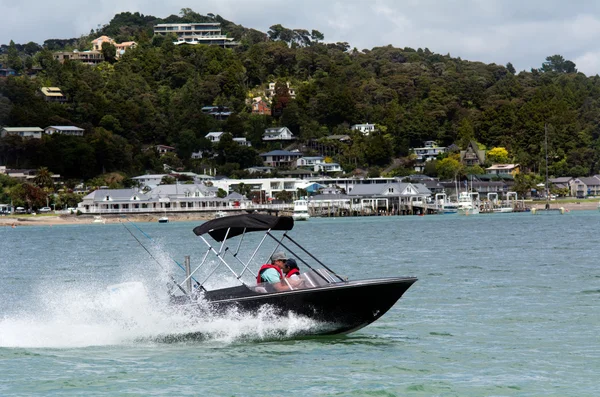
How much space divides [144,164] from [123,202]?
27889mm

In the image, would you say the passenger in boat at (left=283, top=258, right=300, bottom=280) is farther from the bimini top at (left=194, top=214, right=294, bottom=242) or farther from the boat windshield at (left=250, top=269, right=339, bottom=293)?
the bimini top at (left=194, top=214, right=294, bottom=242)

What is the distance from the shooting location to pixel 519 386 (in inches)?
545

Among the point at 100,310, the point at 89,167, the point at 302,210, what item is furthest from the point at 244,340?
the point at 89,167

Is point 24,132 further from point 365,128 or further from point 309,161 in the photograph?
point 365,128

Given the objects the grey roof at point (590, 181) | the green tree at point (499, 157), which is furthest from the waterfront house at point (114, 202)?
the grey roof at point (590, 181)

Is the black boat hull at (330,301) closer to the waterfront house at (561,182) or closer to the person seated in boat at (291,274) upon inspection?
the person seated in boat at (291,274)

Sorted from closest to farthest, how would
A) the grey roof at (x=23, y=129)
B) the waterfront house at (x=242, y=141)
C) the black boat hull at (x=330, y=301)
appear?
the black boat hull at (x=330, y=301) → the grey roof at (x=23, y=129) → the waterfront house at (x=242, y=141)

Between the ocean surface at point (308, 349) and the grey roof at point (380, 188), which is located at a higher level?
the grey roof at point (380, 188)

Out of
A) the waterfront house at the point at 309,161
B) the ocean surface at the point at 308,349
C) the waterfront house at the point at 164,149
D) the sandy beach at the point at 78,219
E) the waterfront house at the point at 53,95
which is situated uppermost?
the waterfront house at the point at 53,95

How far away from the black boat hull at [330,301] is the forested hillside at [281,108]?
382ft

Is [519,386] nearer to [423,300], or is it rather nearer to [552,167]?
[423,300]

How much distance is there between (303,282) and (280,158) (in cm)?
13314

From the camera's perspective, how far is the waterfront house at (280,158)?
488 feet

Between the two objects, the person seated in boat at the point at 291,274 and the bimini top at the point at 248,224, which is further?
the bimini top at the point at 248,224
